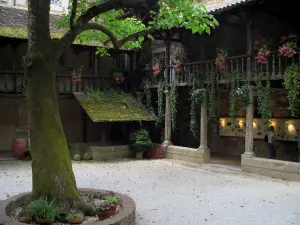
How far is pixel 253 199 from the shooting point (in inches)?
353

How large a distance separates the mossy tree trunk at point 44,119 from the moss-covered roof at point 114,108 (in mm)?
8244

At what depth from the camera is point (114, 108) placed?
54.0 ft

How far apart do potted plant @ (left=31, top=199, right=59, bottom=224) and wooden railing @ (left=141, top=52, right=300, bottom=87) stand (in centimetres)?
844

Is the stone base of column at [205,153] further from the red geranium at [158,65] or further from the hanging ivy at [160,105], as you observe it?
the red geranium at [158,65]

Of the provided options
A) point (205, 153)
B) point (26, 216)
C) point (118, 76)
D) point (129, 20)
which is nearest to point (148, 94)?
point (118, 76)

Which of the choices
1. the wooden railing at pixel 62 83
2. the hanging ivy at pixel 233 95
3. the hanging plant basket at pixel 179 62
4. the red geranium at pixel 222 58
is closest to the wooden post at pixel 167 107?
the hanging plant basket at pixel 179 62

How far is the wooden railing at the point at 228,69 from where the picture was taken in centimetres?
1225

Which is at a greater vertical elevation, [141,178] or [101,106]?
[101,106]

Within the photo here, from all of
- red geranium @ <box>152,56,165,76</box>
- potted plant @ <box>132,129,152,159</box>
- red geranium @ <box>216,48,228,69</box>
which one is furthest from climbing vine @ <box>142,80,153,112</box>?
red geranium @ <box>216,48,228,69</box>

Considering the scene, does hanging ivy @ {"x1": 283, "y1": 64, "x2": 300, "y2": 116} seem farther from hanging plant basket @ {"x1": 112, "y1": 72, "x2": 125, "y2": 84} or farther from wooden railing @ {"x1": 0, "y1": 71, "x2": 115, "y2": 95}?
wooden railing @ {"x1": 0, "y1": 71, "x2": 115, "y2": 95}

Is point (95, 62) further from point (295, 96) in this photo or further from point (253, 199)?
point (253, 199)

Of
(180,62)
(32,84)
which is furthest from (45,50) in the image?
(180,62)

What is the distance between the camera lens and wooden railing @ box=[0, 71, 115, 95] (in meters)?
15.5

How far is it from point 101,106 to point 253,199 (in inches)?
355
